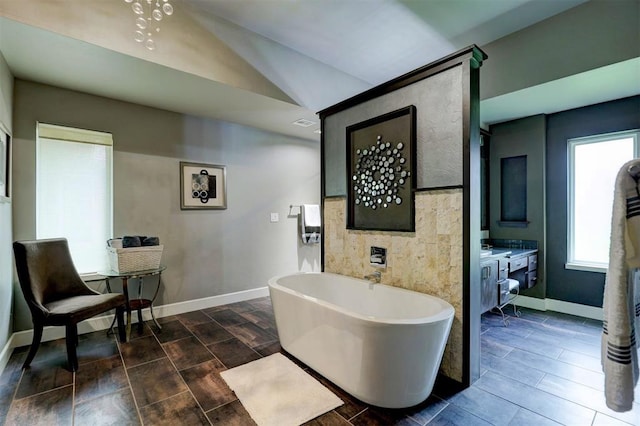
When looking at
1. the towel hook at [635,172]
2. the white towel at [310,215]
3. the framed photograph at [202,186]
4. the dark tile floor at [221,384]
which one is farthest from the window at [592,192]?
the framed photograph at [202,186]

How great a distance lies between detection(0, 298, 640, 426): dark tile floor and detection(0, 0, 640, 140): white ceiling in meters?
2.44

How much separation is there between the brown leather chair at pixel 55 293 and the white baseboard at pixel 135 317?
433mm

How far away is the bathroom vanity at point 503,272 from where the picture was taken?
2832 millimetres

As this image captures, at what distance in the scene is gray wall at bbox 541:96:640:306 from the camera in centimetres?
332

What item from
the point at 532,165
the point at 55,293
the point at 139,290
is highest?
the point at 532,165

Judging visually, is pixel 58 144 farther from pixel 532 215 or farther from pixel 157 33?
pixel 532 215

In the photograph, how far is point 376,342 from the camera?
1.76m

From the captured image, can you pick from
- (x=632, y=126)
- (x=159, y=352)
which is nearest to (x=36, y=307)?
(x=159, y=352)

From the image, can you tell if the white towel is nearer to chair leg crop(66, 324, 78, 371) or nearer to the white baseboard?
the white baseboard

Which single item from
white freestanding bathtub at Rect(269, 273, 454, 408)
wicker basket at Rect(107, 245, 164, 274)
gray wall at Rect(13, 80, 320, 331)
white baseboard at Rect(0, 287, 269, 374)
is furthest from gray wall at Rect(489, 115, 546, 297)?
wicker basket at Rect(107, 245, 164, 274)

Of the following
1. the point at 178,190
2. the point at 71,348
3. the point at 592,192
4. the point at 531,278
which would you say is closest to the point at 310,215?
the point at 178,190

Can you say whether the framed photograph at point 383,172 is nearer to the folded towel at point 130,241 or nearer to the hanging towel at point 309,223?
the hanging towel at point 309,223

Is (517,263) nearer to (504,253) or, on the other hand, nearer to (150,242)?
(504,253)

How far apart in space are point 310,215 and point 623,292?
165 inches
